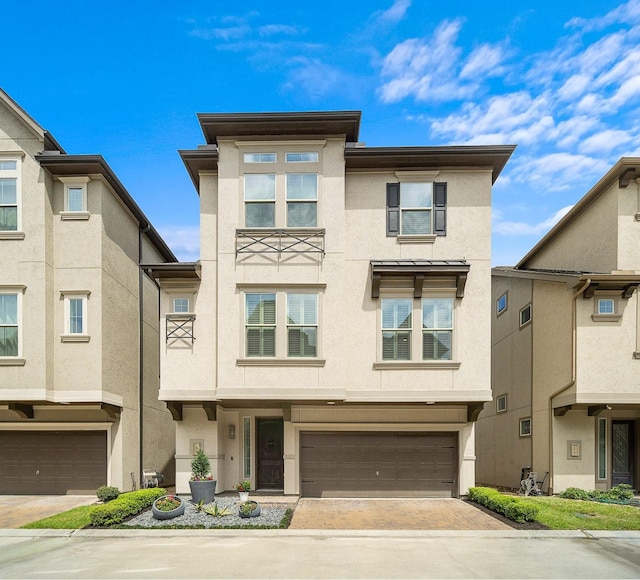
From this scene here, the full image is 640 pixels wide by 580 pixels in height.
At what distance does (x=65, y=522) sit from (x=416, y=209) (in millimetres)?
12034

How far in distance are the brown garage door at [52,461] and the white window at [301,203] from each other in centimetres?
892

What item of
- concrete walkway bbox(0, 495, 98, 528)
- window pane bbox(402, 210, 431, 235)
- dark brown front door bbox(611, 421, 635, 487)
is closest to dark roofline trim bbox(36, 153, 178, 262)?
window pane bbox(402, 210, 431, 235)

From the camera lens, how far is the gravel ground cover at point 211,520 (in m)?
11.9

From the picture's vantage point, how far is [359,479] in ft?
51.3

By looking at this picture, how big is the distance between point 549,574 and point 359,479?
24.7 feet

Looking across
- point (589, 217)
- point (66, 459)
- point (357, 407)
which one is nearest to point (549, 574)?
point (357, 407)

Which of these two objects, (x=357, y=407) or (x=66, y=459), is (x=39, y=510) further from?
(x=357, y=407)

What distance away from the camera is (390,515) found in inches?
515

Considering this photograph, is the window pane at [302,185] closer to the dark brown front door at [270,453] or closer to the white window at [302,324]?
the white window at [302,324]

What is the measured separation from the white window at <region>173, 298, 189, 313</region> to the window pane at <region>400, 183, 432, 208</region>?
6.89 metres

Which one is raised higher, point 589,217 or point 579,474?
point 589,217

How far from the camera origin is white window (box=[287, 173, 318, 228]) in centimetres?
1495

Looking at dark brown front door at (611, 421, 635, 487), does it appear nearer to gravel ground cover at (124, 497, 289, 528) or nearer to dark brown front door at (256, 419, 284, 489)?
dark brown front door at (256, 419, 284, 489)

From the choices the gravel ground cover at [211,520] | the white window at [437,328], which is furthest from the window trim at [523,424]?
the gravel ground cover at [211,520]
